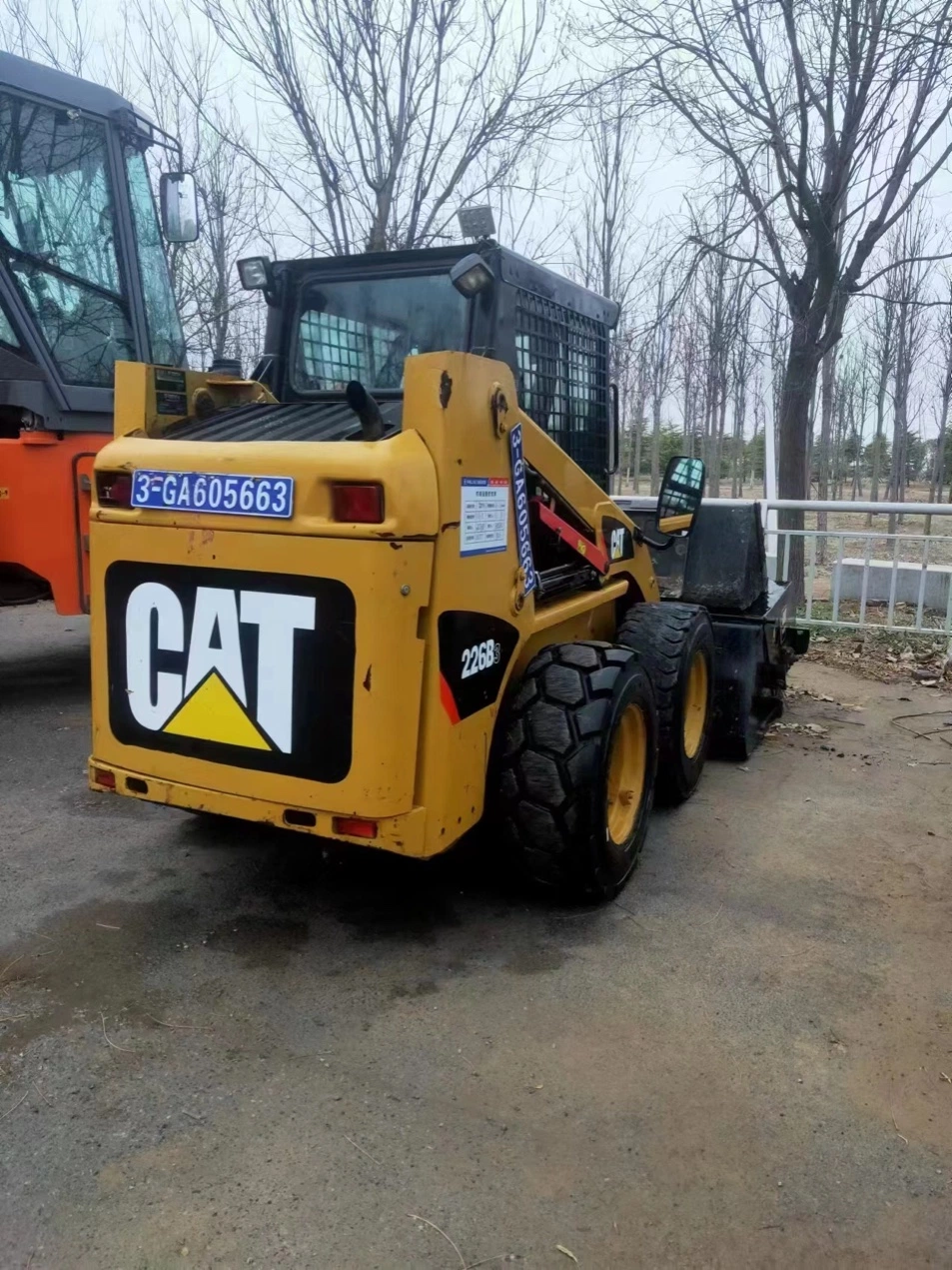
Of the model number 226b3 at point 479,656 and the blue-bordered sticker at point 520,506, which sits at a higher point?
the blue-bordered sticker at point 520,506

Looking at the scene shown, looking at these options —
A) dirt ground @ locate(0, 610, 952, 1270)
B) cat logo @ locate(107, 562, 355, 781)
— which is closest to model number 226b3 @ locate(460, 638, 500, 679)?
cat logo @ locate(107, 562, 355, 781)

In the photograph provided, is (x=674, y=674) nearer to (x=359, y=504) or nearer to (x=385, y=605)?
(x=385, y=605)

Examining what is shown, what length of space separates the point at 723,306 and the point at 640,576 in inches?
436

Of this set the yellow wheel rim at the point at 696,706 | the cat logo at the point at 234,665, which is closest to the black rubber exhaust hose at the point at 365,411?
the cat logo at the point at 234,665

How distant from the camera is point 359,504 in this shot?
8.89ft

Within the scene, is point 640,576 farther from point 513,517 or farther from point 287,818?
point 287,818

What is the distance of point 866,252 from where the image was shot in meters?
8.49

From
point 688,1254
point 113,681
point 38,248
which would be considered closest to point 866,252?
point 38,248

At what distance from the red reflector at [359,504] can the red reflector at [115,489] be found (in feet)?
2.57

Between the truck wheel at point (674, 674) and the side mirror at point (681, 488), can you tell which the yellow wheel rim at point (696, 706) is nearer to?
the truck wheel at point (674, 674)

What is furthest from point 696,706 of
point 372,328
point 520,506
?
point 372,328

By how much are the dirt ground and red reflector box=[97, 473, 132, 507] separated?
143 cm

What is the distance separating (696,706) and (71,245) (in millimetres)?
4559

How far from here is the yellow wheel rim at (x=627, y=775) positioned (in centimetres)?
358
